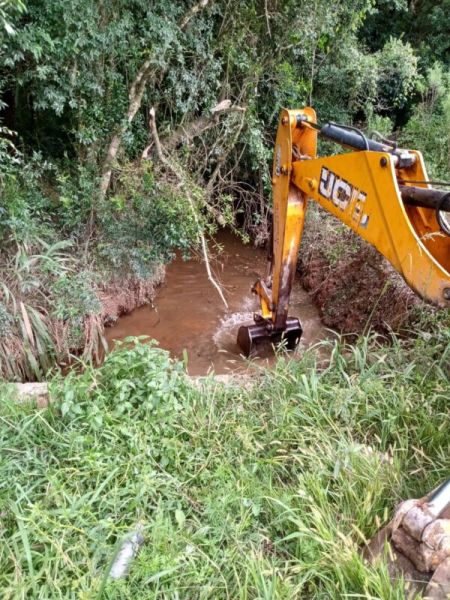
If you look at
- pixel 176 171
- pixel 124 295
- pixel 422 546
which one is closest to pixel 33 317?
pixel 124 295

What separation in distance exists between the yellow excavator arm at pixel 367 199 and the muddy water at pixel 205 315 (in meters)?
0.92

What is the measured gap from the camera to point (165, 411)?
2.36 m

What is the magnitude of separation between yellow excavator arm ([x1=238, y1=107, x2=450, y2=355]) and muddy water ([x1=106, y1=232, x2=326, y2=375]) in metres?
0.92

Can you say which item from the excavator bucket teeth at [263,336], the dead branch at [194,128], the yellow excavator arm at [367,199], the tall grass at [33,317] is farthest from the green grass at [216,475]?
the dead branch at [194,128]

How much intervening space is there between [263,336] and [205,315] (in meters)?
1.05

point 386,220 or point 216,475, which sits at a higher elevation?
point 386,220

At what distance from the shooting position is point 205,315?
4.57 m

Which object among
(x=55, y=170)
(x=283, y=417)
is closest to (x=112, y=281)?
(x=55, y=170)

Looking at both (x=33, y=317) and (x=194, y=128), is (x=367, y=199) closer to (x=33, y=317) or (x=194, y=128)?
(x=33, y=317)

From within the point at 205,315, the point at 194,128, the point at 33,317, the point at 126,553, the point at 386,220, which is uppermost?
the point at 194,128

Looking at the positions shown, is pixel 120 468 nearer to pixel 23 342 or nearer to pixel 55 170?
pixel 23 342

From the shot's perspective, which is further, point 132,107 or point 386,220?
point 132,107

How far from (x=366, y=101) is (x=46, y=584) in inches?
251

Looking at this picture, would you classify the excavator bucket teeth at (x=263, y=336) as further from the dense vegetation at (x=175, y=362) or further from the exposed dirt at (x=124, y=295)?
the exposed dirt at (x=124, y=295)
